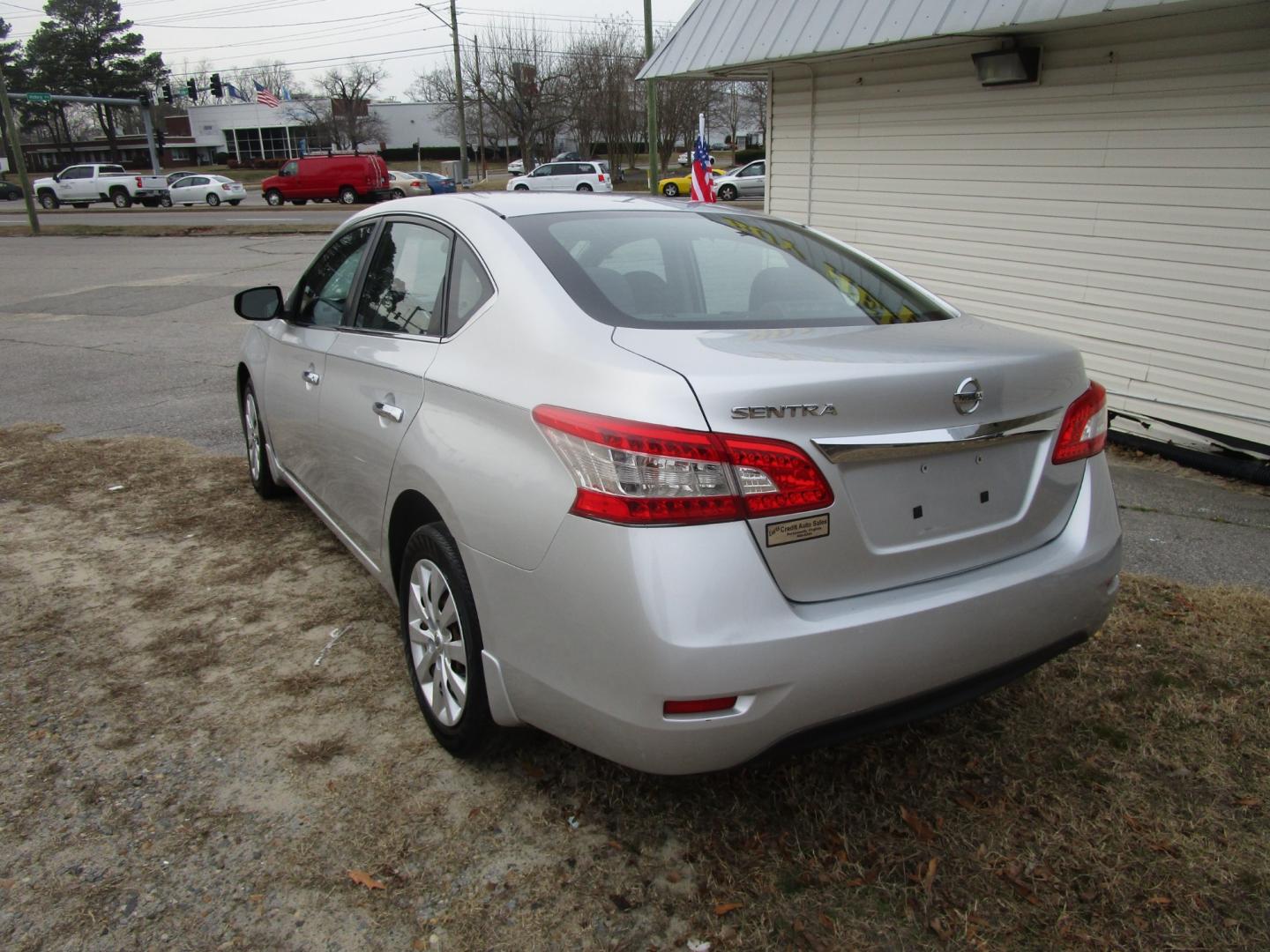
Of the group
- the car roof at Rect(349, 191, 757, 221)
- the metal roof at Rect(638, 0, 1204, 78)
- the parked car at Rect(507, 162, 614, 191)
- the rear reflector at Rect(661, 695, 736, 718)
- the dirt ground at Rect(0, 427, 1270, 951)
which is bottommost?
the dirt ground at Rect(0, 427, 1270, 951)

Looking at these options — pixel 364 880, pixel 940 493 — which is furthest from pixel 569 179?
pixel 364 880

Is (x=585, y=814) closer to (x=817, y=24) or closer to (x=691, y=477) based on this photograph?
(x=691, y=477)

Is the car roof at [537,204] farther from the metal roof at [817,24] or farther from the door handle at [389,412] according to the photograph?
the metal roof at [817,24]

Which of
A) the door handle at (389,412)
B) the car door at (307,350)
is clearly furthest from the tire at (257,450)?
the door handle at (389,412)

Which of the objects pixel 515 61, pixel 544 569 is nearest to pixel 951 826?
pixel 544 569

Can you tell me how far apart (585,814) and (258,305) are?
9.72ft

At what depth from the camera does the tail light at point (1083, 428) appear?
8.49 ft

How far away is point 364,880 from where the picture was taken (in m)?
2.47

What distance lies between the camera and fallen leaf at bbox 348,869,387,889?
2445 mm

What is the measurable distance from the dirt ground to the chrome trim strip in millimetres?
1076

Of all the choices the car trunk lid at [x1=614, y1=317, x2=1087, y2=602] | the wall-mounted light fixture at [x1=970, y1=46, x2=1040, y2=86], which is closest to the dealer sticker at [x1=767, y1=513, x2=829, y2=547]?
the car trunk lid at [x1=614, y1=317, x2=1087, y2=602]

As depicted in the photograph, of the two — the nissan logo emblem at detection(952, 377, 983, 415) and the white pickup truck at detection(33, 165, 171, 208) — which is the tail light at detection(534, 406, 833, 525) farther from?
the white pickup truck at detection(33, 165, 171, 208)

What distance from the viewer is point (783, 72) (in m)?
9.23

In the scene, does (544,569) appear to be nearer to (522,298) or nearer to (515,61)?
(522,298)
